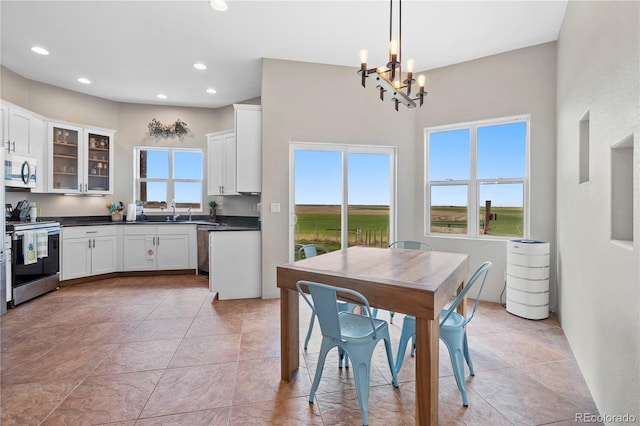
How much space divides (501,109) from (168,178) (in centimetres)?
562

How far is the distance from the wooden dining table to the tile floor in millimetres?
306

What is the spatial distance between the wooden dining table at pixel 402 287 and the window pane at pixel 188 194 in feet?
13.7

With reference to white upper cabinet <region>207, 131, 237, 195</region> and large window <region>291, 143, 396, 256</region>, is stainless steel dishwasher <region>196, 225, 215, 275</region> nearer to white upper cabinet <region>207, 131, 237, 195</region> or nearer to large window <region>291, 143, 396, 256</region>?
white upper cabinet <region>207, 131, 237, 195</region>

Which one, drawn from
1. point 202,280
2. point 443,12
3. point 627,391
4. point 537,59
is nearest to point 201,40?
point 443,12

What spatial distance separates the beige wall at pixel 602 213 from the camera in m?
1.41

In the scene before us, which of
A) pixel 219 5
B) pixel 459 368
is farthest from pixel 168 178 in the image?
pixel 459 368

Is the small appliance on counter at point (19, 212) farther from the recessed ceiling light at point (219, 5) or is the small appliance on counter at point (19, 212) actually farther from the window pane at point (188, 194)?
the recessed ceiling light at point (219, 5)

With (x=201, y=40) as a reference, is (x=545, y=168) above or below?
below

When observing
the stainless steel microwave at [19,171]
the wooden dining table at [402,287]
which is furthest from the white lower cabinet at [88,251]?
the wooden dining table at [402,287]

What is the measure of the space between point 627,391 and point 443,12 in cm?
324

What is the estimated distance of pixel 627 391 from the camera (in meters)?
1.44

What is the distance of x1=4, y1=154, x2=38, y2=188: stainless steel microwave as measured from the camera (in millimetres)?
3716

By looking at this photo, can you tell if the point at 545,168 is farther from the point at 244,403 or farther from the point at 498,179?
the point at 244,403

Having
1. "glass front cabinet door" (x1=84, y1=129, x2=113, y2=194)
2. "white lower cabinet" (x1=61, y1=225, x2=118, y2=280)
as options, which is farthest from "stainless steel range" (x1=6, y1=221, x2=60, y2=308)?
"glass front cabinet door" (x1=84, y1=129, x2=113, y2=194)
